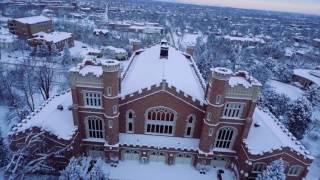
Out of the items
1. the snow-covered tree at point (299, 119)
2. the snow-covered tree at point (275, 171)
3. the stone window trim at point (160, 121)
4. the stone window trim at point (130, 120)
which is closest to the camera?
the snow-covered tree at point (275, 171)

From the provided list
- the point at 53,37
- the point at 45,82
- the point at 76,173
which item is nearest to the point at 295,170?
the point at 76,173

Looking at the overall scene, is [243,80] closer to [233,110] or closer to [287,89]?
[233,110]

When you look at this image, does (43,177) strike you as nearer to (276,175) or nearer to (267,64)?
(276,175)

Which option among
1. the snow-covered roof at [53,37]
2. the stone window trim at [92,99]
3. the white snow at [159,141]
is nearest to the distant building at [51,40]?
the snow-covered roof at [53,37]

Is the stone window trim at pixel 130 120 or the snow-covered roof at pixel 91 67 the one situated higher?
the snow-covered roof at pixel 91 67

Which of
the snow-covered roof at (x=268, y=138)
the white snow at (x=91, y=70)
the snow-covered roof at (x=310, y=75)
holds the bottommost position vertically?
the snow-covered roof at (x=310, y=75)

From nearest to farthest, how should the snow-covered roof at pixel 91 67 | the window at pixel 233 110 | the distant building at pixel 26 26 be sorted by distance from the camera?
the snow-covered roof at pixel 91 67, the window at pixel 233 110, the distant building at pixel 26 26

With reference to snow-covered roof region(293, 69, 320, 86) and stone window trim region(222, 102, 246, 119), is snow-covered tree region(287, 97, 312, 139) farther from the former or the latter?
snow-covered roof region(293, 69, 320, 86)

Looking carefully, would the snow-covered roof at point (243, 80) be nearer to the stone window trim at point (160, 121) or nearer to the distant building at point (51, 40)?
the stone window trim at point (160, 121)
